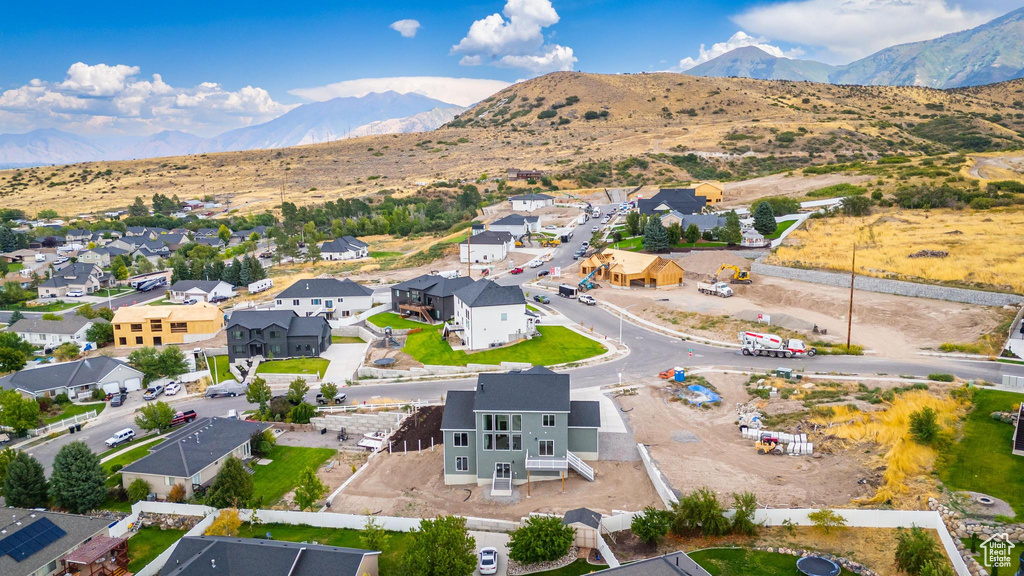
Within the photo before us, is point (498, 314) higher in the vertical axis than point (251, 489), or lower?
higher

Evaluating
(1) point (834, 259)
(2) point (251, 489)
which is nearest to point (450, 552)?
(2) point (251, 489)

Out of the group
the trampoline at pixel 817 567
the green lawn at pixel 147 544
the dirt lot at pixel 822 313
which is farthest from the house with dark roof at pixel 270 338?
the trampoline at pixel 817 567

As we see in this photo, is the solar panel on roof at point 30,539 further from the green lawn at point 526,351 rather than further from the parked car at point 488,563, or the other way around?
the green lawn at point 526,351

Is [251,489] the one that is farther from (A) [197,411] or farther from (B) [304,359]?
(B) [304,359]

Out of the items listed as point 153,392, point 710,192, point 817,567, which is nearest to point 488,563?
point 817,567

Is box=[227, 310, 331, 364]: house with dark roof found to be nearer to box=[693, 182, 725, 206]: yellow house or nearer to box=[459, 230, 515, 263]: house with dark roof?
box=[459, 230, 515, 263]: house with dark roof

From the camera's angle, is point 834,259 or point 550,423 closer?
point 550,423

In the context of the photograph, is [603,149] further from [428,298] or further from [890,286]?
[890,286]
